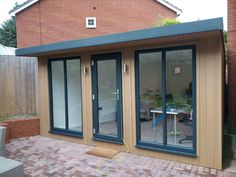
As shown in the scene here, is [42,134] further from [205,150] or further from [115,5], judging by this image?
[115,5]

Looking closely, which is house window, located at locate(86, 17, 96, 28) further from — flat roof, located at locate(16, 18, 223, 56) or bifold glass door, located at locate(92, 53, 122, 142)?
bifold glass door, located at locate(92, 53, 122, 142)

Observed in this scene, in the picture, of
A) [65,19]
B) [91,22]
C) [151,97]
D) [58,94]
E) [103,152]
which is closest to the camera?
[151,97]

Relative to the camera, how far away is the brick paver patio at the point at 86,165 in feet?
12.4

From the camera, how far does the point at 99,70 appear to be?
17.1ft

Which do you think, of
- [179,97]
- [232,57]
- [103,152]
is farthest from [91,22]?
[179,97]

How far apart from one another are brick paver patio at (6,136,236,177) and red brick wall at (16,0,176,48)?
342 inches

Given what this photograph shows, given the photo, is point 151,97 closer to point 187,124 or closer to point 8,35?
point 187,124

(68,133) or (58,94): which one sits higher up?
(58,94)

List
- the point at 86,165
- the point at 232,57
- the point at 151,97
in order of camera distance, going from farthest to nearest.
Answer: the point at 232,57
the point at 151,97
the point at 86,165

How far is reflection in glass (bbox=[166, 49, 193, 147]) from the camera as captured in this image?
4.14m

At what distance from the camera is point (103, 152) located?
4.83 m

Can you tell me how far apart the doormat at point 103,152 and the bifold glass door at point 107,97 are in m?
0.25

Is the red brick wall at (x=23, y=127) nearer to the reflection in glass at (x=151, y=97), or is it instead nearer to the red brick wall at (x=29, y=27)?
the reflection in glass at (x=151, y=97)

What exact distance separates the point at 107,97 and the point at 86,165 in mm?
1638
